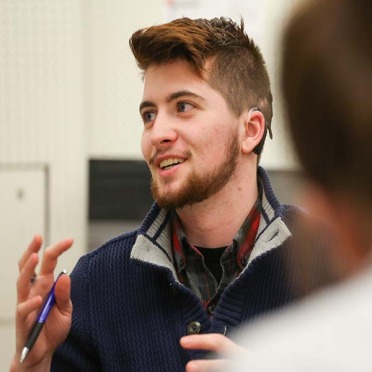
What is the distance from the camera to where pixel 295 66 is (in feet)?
1.72

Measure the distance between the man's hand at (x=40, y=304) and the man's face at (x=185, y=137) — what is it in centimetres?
26

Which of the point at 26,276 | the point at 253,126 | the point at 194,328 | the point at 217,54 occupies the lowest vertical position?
the point at 194,328

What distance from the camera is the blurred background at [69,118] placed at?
7.19 ft

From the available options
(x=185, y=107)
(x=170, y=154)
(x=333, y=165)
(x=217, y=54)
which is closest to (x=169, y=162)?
(x=170, y=154)

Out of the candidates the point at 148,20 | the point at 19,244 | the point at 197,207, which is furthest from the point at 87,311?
the point at 148,20

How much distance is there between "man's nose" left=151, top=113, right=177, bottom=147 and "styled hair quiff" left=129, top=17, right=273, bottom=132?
119 mm

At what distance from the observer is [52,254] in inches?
46.7

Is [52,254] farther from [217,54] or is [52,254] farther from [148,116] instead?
[217,54]

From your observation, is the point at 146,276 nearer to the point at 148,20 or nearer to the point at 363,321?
the point at 363,321

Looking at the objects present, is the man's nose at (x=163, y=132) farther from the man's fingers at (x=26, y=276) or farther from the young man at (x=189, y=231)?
the man's fingers at (x=26, y=276)

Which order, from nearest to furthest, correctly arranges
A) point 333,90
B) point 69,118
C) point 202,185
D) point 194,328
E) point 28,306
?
point 333,90 → point 28,306 → point 194,328 → point 202,185 → point 69,118

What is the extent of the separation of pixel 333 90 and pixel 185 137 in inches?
34.6

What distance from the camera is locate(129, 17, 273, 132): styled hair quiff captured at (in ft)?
4.57

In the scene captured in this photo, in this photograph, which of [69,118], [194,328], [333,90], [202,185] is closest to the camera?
[333,90]
